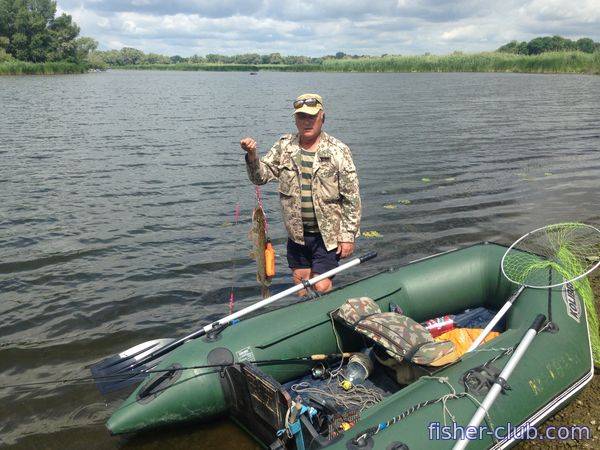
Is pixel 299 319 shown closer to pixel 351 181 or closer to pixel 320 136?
pixel 351 181

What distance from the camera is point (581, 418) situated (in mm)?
4340

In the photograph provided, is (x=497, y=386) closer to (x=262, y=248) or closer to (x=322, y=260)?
(x=322, y=260)

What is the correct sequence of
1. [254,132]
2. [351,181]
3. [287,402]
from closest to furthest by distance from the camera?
1. [287,402]
2. [351,181]
3. [254,132]

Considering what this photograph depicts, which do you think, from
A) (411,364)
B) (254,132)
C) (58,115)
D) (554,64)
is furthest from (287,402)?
(554,64)

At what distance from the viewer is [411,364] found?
13.1 ft

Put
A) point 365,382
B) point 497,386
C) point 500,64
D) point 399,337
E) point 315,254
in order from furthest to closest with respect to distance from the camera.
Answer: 1. point 500,64
2. point 315,254
3. point 365,382
4. point 399,337
5. point 497,386

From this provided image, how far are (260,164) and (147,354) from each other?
217 centimetres

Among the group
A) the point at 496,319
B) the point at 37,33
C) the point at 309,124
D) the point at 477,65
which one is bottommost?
the point at 496,319

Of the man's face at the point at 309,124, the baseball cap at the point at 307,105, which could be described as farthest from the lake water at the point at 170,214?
the baseball cap at the point at 307,105

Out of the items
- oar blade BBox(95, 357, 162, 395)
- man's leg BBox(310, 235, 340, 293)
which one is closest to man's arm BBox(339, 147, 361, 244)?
man's leg BBox(310, 235, 340, 293)

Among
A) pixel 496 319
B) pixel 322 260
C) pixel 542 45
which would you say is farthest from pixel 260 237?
pixel 542 45

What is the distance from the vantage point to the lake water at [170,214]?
571 cm

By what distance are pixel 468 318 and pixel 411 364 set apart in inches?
77.9

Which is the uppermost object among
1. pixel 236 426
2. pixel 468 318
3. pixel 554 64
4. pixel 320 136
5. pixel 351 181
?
pixel 554 64
